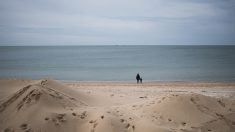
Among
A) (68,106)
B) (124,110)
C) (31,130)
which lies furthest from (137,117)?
(31,130)

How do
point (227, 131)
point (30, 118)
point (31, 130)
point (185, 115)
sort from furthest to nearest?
point (185, 115) < point (227, 131) < point (30, 118) < point (31, 130)

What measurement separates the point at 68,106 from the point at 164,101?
3.57 meters

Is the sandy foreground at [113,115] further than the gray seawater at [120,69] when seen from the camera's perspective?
No

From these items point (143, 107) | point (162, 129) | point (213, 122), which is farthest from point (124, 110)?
point (213, 122)

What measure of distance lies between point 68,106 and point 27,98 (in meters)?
1.40

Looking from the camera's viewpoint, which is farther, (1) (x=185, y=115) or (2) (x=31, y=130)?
(1) (x=185, y=115)

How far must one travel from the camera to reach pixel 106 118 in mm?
7484

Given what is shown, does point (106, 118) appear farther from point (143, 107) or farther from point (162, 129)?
point (143, 107)

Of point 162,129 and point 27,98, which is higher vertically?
point 27,98

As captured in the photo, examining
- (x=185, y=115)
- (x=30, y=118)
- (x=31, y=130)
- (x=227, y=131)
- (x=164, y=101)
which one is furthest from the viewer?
(x=164, y=101)

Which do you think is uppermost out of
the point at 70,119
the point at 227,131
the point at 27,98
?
the point at 27,98

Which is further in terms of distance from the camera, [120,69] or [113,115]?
[120,69]

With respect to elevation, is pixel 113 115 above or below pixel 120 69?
below

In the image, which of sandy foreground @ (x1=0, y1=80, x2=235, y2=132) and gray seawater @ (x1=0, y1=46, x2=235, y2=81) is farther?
gray seawater @ (x1=0, y1=46, x2=235, y2=81)
